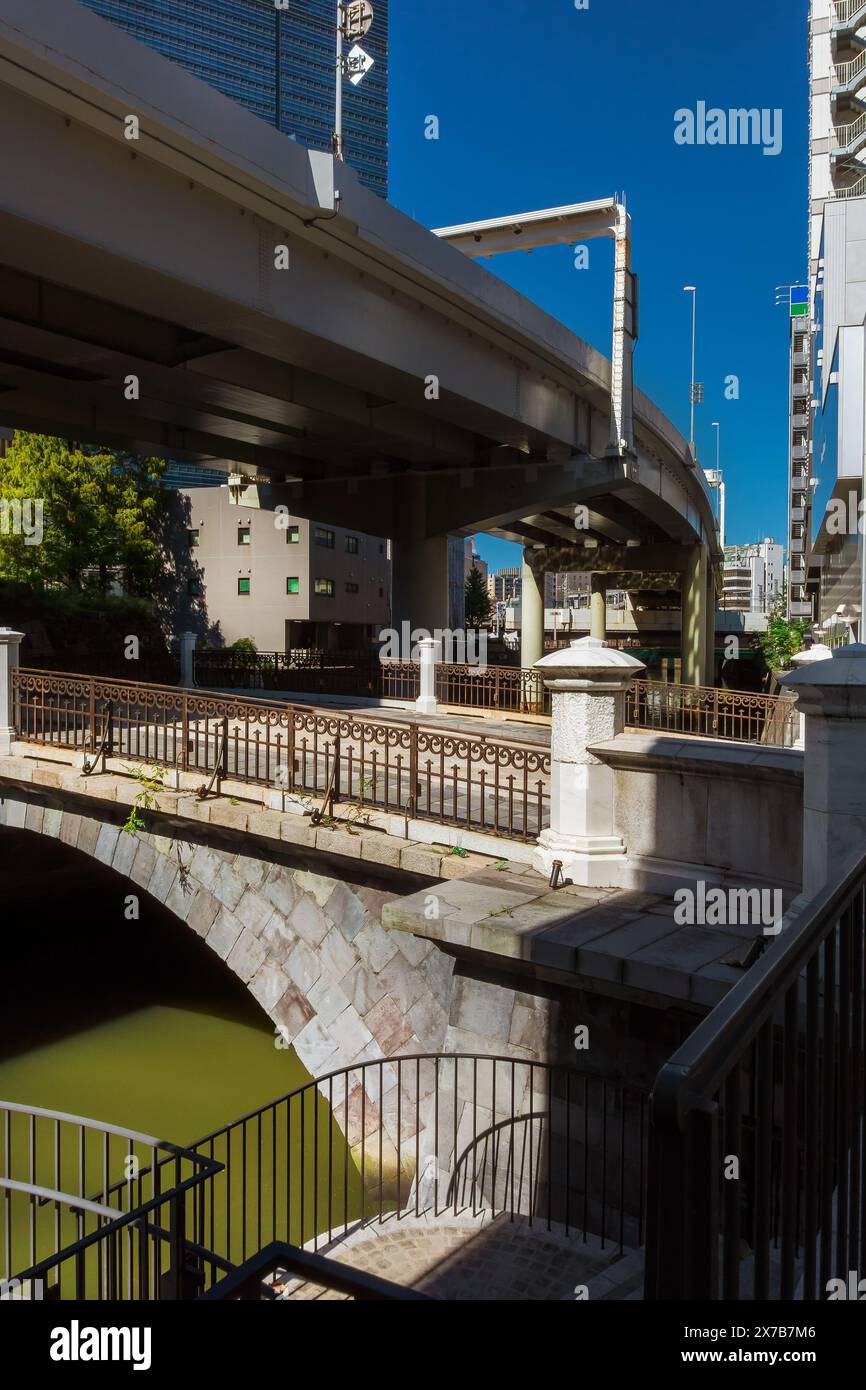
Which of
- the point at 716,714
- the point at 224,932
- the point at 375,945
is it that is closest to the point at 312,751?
the point at 224,932

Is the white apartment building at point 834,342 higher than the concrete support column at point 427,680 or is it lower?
higher

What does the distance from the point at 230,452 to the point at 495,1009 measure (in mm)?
21311

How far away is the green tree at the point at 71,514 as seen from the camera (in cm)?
3703

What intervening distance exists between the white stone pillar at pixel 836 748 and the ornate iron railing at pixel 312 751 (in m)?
2.85


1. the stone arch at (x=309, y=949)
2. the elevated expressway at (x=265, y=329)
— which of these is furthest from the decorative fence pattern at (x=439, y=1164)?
the elevated expressway at (x=265, y=329)

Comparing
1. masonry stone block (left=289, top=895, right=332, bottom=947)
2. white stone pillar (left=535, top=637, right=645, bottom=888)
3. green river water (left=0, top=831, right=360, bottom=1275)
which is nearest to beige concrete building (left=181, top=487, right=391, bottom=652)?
green river water (left=0, top=831, right=360, bottom=1275)

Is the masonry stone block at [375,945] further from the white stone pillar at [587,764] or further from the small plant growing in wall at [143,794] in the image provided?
the small plant growing in wall at [143,794]

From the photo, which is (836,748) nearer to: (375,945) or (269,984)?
(375,945)

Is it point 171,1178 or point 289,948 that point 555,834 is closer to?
point 289,948

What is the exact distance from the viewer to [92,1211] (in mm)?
6195

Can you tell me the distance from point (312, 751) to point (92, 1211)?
16.7 feet
